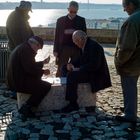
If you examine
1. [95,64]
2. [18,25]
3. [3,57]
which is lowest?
[3,57]

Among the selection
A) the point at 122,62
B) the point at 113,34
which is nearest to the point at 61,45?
the point at 122,62

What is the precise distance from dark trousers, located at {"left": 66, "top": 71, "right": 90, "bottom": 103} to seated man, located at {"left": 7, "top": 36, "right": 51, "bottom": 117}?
0.35m

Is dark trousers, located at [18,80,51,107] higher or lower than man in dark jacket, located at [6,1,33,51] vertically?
lower

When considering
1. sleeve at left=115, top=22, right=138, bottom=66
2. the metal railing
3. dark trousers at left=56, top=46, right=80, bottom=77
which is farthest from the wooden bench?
the metal railing

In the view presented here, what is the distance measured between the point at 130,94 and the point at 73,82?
1136mm

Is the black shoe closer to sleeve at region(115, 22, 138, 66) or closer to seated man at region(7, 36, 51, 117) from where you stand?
seated man at region(7, 36, 51, 117)

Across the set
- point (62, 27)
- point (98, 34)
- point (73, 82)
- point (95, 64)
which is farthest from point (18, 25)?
point (98, 34)

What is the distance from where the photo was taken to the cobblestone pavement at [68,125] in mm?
6816

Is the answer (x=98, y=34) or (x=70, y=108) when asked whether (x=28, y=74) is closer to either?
(x=70, y=108)

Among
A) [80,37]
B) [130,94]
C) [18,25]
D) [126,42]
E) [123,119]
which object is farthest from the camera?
[18,25]

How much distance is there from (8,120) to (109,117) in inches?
66.0

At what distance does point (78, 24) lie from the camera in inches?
378

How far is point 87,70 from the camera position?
786 cm

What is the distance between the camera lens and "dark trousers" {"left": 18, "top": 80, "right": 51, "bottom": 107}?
776 centimetres
